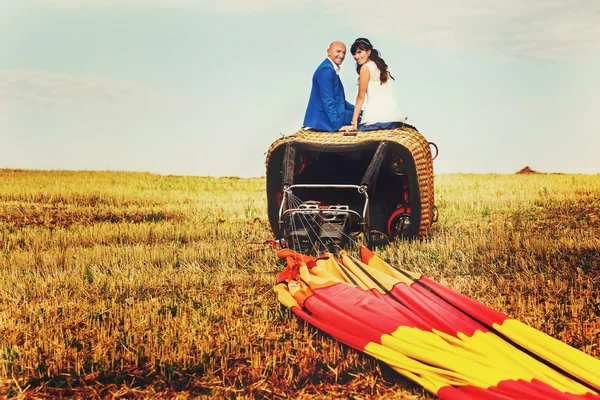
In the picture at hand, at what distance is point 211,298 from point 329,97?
11.1 ft

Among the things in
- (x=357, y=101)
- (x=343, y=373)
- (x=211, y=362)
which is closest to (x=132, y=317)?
Result: (x=211, y=362)

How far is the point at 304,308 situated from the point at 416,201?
2797 mm

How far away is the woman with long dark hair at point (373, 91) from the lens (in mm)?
7238

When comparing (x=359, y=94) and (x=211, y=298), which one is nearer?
(x=211, y=298)

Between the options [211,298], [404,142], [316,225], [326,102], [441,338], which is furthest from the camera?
[326,102]

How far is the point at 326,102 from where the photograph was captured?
24.1 feet

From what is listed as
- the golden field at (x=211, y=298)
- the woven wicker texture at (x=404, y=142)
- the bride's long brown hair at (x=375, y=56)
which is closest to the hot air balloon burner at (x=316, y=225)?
the golden field at (x=211, y=298)

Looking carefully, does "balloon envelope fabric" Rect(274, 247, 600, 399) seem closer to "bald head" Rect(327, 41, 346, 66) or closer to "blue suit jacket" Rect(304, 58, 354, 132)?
"blue suit jacket" Rect(304, 58, 354, 132)

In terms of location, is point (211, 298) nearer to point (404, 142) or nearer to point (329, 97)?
point (404, 142)

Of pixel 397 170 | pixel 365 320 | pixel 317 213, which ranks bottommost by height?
pixel 365 320

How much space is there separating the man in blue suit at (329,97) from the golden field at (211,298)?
1679 millimetres

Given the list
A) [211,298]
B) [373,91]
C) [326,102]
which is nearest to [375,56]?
[373,91]

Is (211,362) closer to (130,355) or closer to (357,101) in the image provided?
(130,355)

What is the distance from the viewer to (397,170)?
710cm
